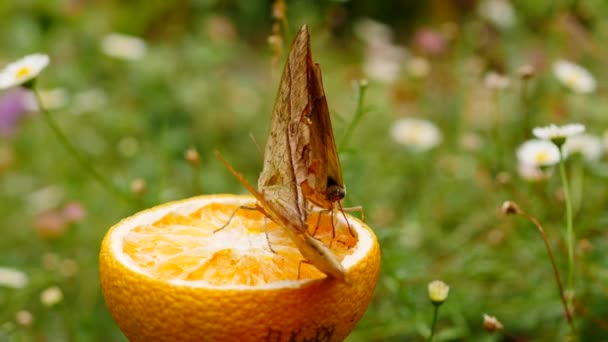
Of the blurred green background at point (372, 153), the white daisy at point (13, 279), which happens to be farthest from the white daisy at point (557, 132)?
the white daisy at point (13, 279)

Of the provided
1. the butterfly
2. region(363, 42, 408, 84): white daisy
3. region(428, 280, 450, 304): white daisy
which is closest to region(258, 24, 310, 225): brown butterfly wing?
the butterfly

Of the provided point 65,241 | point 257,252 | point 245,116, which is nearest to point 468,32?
point 245,116

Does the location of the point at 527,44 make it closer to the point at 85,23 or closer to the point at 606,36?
the point at 606,36

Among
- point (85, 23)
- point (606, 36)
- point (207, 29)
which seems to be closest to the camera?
point (606, 36)

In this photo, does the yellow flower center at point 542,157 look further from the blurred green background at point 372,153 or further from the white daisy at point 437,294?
the white daisy at point 437,294

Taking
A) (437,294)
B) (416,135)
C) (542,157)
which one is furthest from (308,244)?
(416,135)

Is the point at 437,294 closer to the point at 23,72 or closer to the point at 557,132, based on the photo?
the point at 557,132
